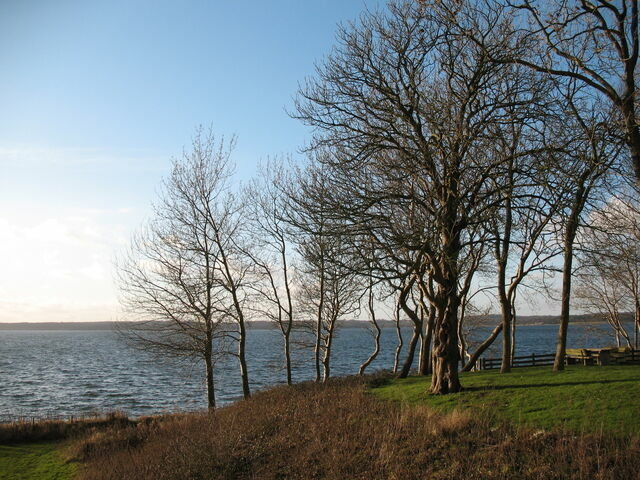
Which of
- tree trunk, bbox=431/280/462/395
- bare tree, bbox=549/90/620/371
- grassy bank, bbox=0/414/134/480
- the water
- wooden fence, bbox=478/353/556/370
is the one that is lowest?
the water

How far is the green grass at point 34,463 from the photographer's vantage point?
48.1 feet

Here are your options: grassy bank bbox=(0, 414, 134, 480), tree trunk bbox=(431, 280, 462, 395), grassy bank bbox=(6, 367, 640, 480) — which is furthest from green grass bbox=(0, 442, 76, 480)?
tree trunk bbox=(431, 280, 462, 395)

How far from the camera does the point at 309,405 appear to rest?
15984 mm

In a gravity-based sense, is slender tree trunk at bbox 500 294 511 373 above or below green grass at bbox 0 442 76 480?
above

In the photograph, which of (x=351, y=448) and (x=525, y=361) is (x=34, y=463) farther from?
(x=525, y=361)

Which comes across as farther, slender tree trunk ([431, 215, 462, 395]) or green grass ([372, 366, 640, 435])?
slender tree trunk ([431, 215, 462, 395])

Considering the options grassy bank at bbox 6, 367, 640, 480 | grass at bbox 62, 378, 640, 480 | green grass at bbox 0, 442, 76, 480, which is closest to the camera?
grass at bbox 62, 378, 640, 480

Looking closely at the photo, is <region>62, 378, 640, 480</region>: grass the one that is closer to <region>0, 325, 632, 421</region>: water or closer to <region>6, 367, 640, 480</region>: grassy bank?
<region>6, 367, 640, 480</region>: grassy bank

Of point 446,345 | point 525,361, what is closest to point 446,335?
point 446,345

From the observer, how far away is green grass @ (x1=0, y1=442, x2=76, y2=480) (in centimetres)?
1465

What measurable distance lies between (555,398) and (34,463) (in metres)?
16.0

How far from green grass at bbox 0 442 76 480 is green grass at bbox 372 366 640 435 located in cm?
1028

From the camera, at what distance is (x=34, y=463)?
53.2 feet

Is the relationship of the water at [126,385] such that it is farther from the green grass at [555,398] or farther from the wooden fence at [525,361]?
the green grass at [555,398]
